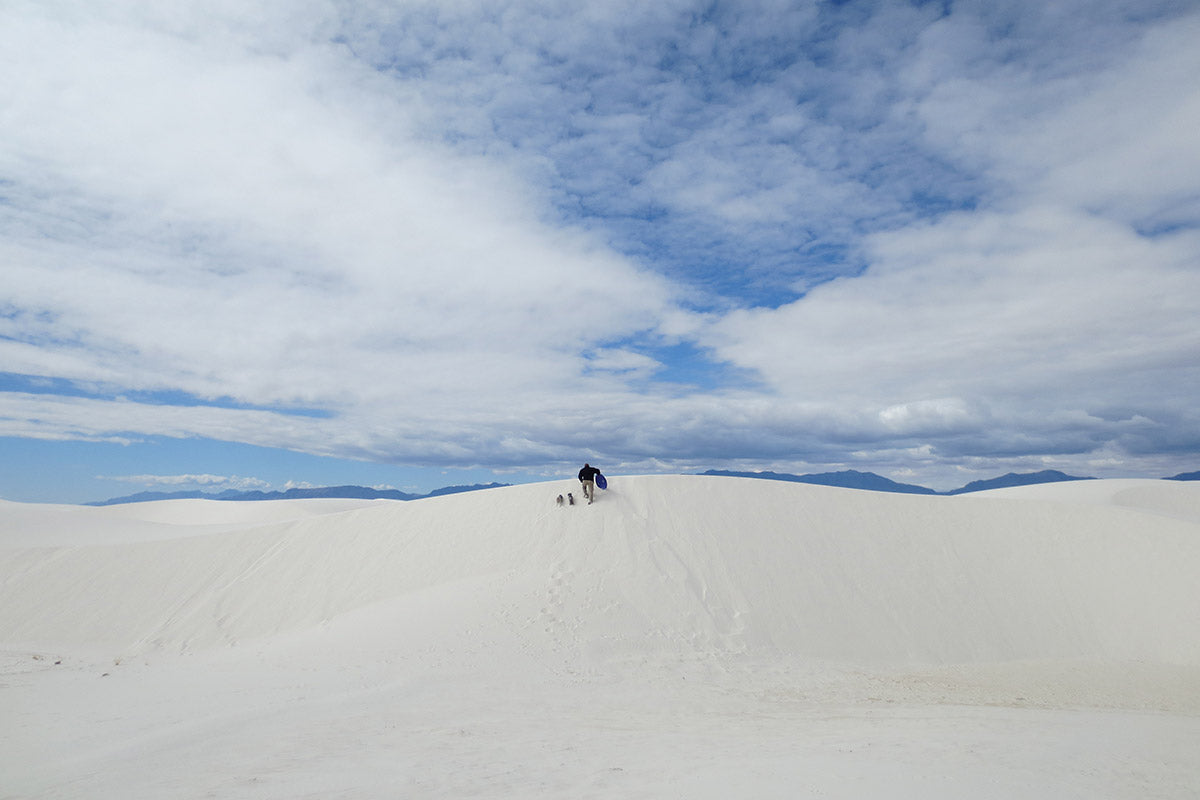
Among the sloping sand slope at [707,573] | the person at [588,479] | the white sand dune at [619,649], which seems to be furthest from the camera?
the person at [588,479]

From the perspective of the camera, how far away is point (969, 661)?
1511 cm

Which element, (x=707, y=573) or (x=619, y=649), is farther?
→ (x=707, y=573)

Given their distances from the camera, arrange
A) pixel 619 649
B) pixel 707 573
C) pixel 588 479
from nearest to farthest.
Result: 1. pixel 619 649
2. pixel 707 573
3. pixel 588 479

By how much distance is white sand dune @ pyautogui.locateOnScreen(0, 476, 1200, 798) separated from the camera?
24.5 ft

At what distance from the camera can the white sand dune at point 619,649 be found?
24.5ft

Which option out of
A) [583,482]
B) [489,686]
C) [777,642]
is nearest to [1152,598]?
[777,642]

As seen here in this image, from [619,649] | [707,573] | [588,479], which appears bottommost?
[619,649]

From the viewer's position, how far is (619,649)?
46.6 ft

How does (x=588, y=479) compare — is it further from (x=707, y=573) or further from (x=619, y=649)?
(x=619, y=649)

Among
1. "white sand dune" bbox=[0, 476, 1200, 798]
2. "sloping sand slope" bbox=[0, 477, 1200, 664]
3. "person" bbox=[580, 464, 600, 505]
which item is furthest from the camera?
"person" bbox=[580, 464, 600, 505]

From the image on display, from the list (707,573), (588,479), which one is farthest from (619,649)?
(588,479)

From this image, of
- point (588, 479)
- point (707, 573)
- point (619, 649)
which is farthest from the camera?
point (588, 479)

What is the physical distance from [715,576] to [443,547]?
885 centimetres

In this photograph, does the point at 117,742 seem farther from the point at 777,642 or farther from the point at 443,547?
the point at 777,642
